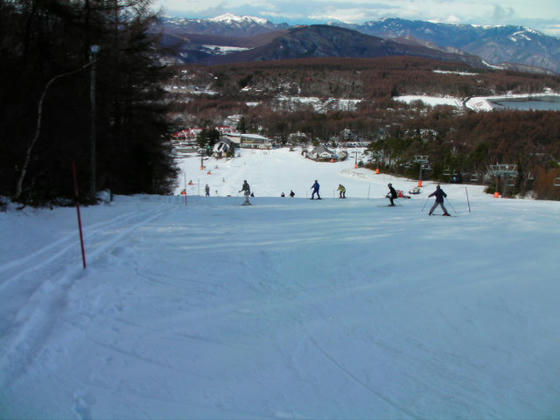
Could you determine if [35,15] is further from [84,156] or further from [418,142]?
[418,142]

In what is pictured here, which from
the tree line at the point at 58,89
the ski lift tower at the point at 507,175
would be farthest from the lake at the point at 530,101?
the tree line at the point at 58,89

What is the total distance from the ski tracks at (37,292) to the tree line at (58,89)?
3.19m

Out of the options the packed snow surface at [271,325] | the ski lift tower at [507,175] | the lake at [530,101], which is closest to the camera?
the packed snow surface at [271,325]

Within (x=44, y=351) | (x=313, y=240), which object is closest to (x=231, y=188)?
(x=313, y=240)

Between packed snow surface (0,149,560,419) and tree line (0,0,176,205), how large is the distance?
2048mm

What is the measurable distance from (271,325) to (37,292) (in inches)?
140

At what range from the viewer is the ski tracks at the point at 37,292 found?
4.24 metres

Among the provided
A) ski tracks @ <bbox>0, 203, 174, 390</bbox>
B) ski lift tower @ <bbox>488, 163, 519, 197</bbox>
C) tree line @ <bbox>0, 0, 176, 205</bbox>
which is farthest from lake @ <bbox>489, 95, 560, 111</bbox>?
ski tracks @ <bbox>0, 203, 174, 390</bbox>

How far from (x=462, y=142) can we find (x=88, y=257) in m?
89.6

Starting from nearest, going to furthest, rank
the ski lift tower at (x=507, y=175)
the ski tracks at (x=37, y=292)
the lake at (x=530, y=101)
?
the ski tracks at (x=37, y=292), the ski lift tower at (x=507, y=175), the lake at (x=530, y=101)

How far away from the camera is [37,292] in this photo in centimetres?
583

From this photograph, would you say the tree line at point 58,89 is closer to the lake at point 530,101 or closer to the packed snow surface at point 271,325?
the packed snow surface at point 271,325

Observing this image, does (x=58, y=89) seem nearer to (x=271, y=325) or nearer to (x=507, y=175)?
(x=271, y=325)

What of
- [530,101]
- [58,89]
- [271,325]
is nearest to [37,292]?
[271,325]
